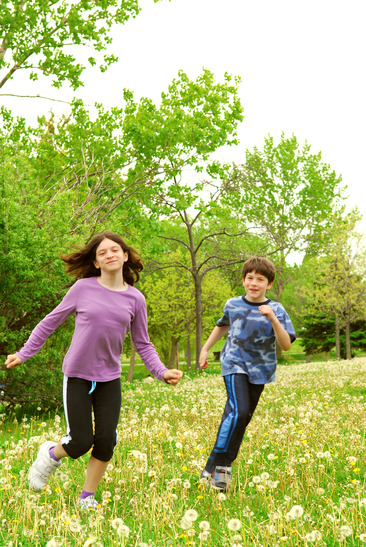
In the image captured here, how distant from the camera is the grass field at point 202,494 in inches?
122

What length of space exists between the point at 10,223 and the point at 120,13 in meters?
9.27

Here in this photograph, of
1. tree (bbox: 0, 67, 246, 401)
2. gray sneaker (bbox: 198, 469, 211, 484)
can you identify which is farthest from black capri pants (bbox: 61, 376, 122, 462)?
Result: tree (bbox: 0, 67, 246, 401)

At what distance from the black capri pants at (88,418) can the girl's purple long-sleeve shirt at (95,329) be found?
0.31 ft

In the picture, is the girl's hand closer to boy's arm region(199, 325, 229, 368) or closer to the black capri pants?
the black capri pants

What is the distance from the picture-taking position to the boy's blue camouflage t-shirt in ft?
15.3

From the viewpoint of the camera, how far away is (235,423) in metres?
4.51

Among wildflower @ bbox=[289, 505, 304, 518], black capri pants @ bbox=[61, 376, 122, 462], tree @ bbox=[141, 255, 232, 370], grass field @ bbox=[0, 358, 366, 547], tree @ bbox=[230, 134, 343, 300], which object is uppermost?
tree @ bbox=[230, 134, 343, 300]

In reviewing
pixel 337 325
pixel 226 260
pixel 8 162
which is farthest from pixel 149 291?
pixel 8 162

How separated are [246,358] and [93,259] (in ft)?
5.14

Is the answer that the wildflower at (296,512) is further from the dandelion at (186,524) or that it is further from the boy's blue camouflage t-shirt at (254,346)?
the boy's blue camouflage t-shirt at (254,346)

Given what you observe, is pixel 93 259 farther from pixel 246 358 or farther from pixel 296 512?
pixel 296 512

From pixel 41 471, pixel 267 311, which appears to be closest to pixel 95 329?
pixel 41 471

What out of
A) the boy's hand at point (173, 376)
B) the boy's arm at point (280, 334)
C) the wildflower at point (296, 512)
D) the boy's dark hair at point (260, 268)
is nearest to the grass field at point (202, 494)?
the wildflower at point (296, 512)

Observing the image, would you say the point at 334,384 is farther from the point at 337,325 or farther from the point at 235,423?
the point at 337,325
